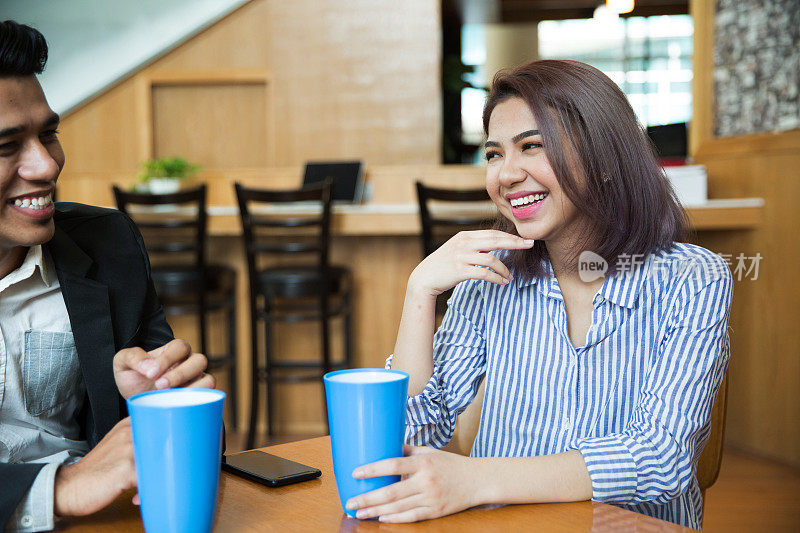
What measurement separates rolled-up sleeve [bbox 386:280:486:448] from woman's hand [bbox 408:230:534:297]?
14cm

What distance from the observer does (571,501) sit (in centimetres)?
86

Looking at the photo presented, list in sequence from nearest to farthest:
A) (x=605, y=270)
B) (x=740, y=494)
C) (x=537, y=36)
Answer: (x=605, y=270) → (x=740, y=494) → (x=537, y=36)

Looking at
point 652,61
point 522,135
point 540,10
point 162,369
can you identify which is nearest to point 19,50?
point 162,369

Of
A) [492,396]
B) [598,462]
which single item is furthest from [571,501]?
[492,396]

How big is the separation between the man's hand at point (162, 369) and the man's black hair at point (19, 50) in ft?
1.46

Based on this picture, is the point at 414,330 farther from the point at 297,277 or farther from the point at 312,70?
the point at 312,70

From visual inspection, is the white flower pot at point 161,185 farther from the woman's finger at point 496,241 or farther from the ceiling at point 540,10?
the ceiling at point 540,10

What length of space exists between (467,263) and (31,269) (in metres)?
0.64

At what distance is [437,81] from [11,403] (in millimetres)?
3946

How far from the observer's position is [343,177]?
3990mm

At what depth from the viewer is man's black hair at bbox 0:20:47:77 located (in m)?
1.05

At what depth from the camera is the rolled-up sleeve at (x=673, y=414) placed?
93 cm

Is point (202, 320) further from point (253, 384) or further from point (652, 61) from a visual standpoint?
point (652, 61)

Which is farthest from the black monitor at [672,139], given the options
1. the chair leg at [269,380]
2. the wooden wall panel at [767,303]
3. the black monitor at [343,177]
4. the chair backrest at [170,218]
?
the chair backrest at [170,218]
